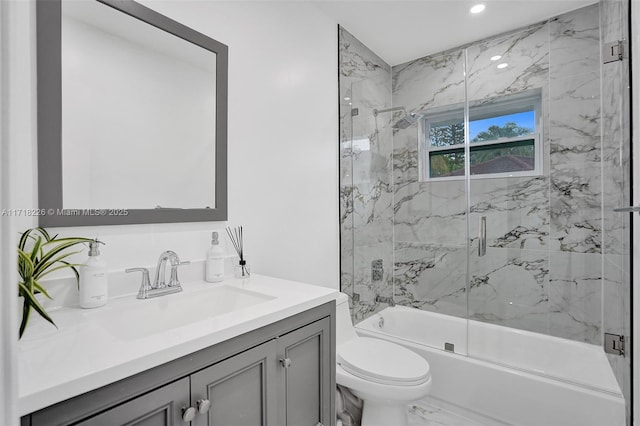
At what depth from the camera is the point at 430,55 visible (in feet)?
9.31

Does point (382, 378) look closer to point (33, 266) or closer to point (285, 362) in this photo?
point (285, 362)

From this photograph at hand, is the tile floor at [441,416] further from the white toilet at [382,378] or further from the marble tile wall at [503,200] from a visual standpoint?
the marble tile wall at [503,200]

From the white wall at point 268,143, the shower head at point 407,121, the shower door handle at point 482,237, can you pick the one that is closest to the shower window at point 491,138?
the shower head at point 407,121

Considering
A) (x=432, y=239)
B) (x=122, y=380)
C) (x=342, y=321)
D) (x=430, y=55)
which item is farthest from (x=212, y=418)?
(x=430, y=55)

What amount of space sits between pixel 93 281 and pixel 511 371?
2.16m

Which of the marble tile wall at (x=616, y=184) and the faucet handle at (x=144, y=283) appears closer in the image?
the faucet handle at (x=144, y=283)

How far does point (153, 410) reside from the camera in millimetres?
712

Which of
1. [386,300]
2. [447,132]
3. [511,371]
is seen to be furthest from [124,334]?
[447,132]

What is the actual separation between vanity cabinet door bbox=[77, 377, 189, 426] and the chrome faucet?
0.53 meters

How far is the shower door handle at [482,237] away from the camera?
2.50 meters

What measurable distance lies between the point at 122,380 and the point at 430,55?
3.07m

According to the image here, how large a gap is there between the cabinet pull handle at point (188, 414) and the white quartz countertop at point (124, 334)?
130 millimetres

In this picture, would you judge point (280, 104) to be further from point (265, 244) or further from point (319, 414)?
point (319, 414)

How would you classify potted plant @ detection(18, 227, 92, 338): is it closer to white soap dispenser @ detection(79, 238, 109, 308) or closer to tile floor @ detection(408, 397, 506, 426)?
white soap dispenser @ detection(79, 238, 109, 308)
